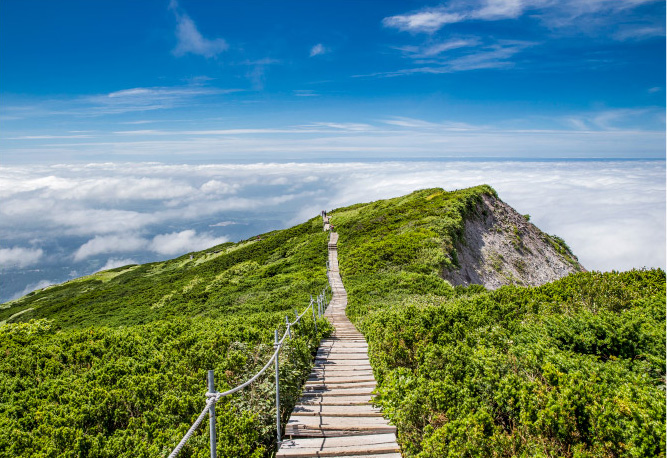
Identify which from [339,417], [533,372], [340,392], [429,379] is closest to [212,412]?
[339,417]

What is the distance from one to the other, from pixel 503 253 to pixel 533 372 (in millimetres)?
36476

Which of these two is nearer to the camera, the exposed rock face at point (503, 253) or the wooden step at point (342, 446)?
the wooden step at point (342, 446)

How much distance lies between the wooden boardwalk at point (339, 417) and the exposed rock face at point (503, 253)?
2018 centimetres

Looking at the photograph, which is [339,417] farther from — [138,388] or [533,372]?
[138,388]

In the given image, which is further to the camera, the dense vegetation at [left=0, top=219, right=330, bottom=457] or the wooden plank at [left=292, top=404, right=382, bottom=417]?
the wooden plank at [left=292, top=404, right=382, bottom=417]

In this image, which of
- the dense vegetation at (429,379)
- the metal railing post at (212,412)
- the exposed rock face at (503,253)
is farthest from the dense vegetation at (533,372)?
the exposed rock face at (503,253)

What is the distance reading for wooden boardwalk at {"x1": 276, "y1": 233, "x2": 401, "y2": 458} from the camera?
6.03 m

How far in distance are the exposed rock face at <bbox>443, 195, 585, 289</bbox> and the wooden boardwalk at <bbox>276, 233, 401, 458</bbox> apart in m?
20.2

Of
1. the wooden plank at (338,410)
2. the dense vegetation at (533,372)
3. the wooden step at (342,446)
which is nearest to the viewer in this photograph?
the dense vegetation at (533,372)

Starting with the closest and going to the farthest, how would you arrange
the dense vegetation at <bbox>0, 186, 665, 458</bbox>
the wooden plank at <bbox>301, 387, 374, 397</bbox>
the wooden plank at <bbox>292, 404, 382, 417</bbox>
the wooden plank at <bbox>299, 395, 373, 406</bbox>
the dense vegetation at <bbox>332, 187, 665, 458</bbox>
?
the dense vegetation at <bbox>332, 187, 665, 458</bbox> < the dense vegetation at <bbox>0, 186, 665, 458</bbox> < the wooden plank at <bbox>292, 404, 382, 417</bbox> < the wooden plank at <bbox>299, 395, 373, 406</bbox> < the wooden plank at <bbox>301, 387, 374, 397</bbox>

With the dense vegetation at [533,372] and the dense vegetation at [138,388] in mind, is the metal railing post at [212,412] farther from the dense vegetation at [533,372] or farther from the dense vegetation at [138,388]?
the dense vegetation at [533,372]

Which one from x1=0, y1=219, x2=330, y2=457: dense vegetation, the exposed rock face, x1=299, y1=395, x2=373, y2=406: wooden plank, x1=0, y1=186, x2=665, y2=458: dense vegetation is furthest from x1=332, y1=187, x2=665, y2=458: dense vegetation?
the exposed rock face

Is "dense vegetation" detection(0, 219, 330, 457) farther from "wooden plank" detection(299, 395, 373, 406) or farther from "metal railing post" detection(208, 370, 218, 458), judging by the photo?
"metal railing post" detection(208, 370, 218, 458)

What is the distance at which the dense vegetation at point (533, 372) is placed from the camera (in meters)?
4.60
